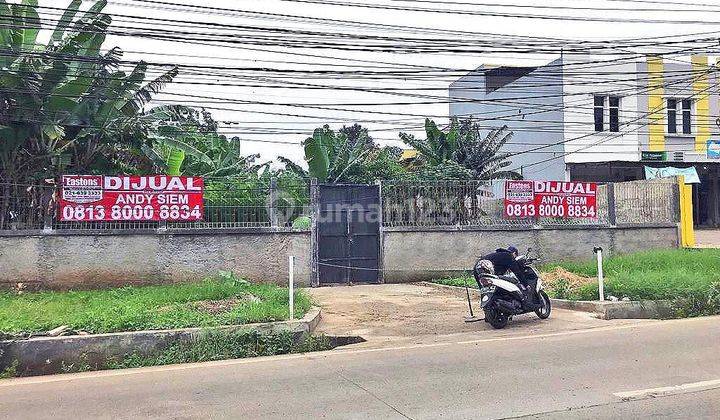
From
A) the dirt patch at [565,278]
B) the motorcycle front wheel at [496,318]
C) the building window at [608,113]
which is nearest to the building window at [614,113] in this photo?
the building window at [608,113]

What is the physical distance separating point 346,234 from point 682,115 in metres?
22.7

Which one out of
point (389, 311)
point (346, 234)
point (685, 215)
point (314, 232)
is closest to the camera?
point (389, 311)

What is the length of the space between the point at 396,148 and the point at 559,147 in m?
11.4

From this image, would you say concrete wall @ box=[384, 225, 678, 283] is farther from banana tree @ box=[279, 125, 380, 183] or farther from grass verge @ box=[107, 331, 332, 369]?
grass verge @ box=[107, 331, 332, 369]

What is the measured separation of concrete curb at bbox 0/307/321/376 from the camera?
7.48 metres

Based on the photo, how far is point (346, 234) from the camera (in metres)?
14.5

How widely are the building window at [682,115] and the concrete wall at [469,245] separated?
49.0 ft

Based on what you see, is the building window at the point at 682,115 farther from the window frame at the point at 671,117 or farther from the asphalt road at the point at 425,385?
the asphalt road at the point at 425,385

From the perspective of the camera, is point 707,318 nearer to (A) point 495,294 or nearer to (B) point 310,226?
(A) point 495,294

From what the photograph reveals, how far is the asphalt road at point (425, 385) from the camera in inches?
204

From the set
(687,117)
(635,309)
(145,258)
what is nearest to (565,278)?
(635,309)

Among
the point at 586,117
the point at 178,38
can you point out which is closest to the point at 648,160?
the point at 586,117

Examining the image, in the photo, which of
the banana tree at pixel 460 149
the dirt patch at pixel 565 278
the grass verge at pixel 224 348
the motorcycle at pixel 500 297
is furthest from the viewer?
the banana tree at pixel 460 149

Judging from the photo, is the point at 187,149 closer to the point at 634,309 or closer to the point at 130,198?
the point at 130,198
